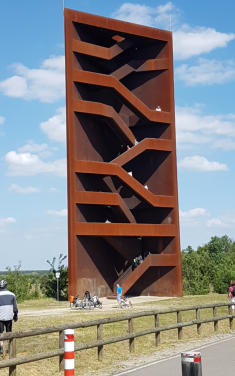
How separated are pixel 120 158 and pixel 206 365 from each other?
104ft

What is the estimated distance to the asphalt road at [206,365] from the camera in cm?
1240

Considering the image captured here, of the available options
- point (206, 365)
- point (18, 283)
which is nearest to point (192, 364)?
point (206, 365)

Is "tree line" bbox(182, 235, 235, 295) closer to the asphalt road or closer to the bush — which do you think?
the bush

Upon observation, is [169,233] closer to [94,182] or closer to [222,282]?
[94,182]

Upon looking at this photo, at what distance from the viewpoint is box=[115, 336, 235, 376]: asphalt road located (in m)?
12.4

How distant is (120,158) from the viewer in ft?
145

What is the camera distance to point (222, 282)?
61781 millimetres

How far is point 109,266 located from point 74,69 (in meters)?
15.0

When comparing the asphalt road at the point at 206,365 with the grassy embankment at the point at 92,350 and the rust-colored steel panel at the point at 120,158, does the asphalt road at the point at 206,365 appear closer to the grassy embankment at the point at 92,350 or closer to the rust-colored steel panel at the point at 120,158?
the grassy embankment at the point at 92,350

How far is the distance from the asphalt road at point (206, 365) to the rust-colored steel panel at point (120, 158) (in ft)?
88.2

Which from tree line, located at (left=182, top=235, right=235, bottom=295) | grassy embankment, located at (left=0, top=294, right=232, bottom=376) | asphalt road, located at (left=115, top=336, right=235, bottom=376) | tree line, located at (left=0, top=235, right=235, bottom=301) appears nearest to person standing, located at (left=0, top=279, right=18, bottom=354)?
grassy embankment, located at (left=0, top=294, right=232, bottom=376)

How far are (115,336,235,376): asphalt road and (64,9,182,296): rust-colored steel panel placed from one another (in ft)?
88.2

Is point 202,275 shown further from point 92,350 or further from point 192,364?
point 192,364

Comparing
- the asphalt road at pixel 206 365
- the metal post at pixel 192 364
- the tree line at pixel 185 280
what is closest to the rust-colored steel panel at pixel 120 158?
the tree line at pixel 185 280
